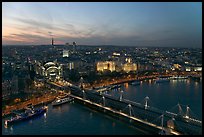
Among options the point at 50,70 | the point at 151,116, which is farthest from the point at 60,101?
the point at 50,70

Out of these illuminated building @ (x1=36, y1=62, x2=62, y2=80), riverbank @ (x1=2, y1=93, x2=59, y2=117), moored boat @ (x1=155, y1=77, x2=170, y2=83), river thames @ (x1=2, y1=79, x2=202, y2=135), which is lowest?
river thames @ (x1=2, y1=79, x2=202, y2=135)

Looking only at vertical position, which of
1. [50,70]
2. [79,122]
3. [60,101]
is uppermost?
[50,70]

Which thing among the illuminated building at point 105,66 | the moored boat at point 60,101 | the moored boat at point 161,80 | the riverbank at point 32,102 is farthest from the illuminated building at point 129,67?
the moored boat at point 60,101

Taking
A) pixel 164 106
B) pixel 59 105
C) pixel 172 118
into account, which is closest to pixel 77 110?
pixel 59 105

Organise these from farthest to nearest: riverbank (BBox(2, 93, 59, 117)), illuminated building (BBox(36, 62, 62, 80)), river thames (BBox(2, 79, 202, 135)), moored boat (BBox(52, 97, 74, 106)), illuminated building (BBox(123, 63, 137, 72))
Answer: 1. illuminated building (BBox(123, 63, 137, 72))
2. illuminated building (BBox(36, 62, 62, 80))
3. moored boat (BBox(52, 97, 74, 106))
4. riverbank (BBox(2, 93, 59, 117))
5. river thames (BBox(2, 79, 202, 135))

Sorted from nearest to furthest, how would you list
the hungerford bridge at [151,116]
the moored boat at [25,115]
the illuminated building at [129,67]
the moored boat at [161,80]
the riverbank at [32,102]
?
1. the hungerford bridge at [151,116]
2. the moored boat at [25,115]
3. the riverbank at [32,102]
4. the moored boat at [161,80]
5. the illuminated building at [129,67]

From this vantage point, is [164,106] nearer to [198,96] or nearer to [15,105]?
[198,96]

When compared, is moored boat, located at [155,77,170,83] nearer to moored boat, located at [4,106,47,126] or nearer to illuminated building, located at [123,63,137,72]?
illuminated building, located at [123,63,137,72]

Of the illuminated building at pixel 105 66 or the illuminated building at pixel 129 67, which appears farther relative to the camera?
the illuminated building at pixel 129 67

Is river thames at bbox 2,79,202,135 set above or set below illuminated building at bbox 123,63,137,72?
below

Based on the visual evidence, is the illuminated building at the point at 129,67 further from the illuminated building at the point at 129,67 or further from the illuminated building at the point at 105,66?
the illuminated building at the point at 105,66

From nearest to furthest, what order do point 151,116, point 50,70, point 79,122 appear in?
point 151,116
point 79,122
point 50,70

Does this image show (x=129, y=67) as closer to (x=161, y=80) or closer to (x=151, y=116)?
(x=161, y=80)

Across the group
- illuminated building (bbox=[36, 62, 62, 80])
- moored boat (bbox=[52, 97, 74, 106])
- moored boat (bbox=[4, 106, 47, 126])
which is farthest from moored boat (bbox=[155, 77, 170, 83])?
moored boat (bbox=[4, 106, 47, 126])
